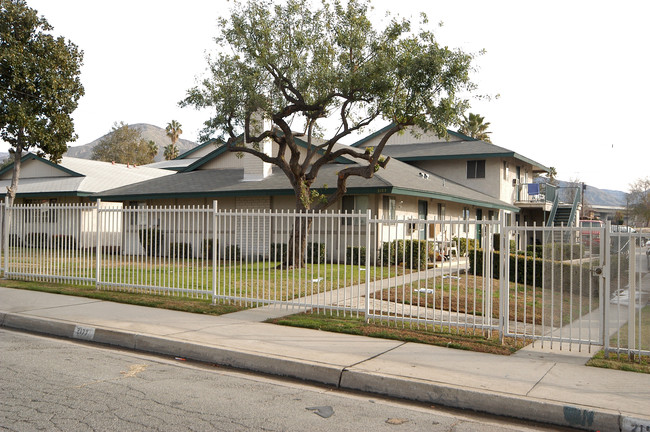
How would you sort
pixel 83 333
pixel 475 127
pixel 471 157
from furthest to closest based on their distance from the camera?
1. pixel 475 127
2. pixel 471 157
3. pixel 83 333

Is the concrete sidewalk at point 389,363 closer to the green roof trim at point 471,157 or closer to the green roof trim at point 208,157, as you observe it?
the green roof trim at point 208,157

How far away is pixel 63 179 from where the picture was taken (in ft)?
105

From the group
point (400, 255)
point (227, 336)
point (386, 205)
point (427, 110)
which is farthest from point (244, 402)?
point (386, 205)

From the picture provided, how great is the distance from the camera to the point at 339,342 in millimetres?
8352

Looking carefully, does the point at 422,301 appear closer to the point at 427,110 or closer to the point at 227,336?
the point at 227,336

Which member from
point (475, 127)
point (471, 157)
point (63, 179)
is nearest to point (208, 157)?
point (63, 179)

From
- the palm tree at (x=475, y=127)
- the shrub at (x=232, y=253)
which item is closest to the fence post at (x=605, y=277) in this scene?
the shrub at (x=232, y=253)

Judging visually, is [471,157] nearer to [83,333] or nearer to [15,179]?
[15,179]

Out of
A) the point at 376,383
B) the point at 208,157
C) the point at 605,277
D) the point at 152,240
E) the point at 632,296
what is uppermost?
the point at 208,157

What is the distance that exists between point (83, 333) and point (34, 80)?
18151 mm

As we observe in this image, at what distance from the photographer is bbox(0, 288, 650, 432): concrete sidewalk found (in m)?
5.70

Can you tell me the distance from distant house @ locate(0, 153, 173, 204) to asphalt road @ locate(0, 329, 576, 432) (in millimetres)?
24241

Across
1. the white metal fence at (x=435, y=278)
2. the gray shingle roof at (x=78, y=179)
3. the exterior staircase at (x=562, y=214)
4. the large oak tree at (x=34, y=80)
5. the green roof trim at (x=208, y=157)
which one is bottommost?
the white metal fence at (x=435, y=278)

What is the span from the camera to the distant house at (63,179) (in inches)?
1189
